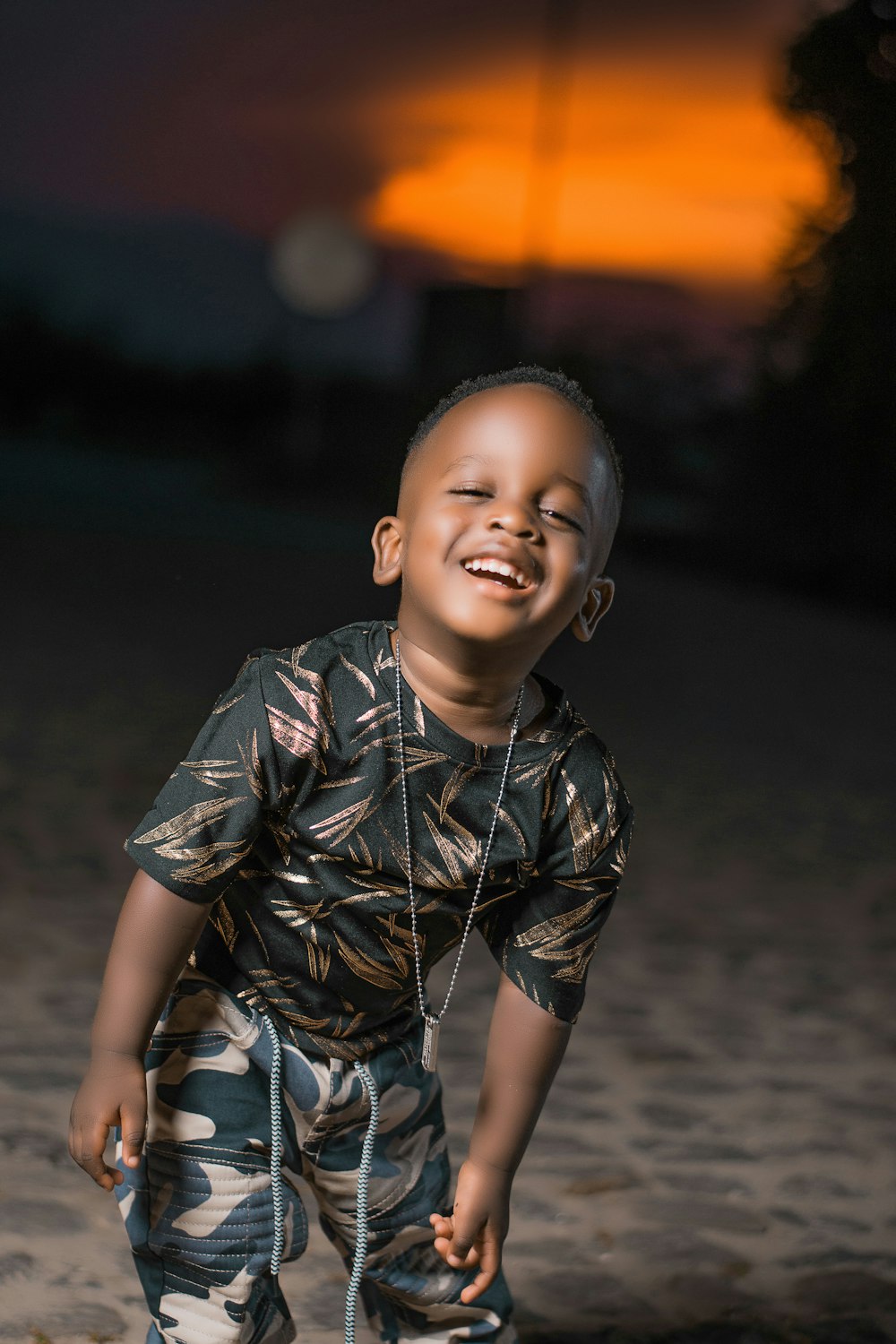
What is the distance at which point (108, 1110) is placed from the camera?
5.39 feet

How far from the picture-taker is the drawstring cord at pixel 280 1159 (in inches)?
68.3

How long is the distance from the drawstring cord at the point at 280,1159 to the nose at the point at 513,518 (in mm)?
663

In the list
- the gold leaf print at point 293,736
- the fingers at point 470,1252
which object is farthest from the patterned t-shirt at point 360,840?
the fingers at point 470,1252

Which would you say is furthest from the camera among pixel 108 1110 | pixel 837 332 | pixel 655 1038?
pixel 837 332

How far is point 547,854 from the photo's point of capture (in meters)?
1.72

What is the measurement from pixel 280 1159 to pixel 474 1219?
24 centimetres

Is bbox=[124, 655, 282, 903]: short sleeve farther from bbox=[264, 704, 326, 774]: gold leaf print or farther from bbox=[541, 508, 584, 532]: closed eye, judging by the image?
bbox=[541, 508, 584, 532]: closed eye

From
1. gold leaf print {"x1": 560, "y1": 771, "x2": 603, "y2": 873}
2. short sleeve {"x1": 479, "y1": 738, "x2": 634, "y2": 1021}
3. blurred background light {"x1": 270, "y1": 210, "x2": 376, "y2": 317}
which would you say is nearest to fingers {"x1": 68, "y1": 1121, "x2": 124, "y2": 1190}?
short sleeve {"x1": 479, "y1": 738, "x2": 634, "y2": 1021}

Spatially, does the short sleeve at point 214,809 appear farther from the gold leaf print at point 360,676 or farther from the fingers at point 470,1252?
the fingers at point 470,1252

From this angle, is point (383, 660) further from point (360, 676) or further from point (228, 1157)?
point (228, 1157)

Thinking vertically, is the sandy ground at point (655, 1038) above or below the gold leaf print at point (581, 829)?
below

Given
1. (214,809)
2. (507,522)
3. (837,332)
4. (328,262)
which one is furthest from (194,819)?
(328,262)

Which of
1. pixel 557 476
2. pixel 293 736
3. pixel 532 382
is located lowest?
pixel 293 736

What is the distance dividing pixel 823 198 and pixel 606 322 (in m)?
3.47
